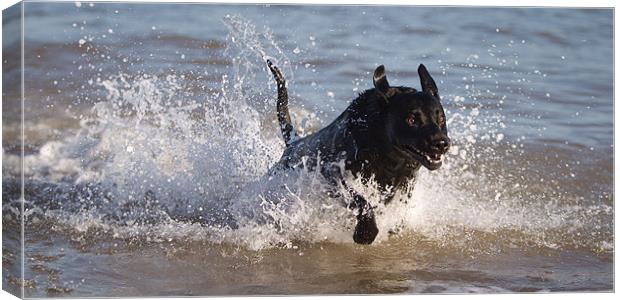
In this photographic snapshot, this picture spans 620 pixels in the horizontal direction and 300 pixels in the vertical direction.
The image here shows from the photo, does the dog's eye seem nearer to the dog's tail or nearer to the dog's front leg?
the dog's front leg

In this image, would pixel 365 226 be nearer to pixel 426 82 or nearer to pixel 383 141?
pixel 383 141

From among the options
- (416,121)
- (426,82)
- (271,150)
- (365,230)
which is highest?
(426,82)

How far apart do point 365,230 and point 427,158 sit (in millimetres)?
475

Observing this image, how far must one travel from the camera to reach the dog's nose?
5039 mm

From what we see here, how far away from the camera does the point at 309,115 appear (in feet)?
20.7

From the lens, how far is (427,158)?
513 centimetres

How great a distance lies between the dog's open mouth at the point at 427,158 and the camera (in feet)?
16.8

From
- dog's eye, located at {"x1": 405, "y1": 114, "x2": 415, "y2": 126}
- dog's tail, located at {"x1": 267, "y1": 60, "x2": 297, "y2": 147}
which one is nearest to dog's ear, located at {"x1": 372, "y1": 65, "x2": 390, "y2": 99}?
dog's eye, located at {"x1": 405, "y1": 114, "x2": 415, "y2": 126}

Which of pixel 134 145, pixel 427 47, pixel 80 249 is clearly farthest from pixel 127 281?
pixel 427 47

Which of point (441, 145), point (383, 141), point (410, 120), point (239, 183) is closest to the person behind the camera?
point (441, 145)

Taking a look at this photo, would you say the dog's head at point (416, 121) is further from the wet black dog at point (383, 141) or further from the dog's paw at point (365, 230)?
the dog's paw at point (365, 230)

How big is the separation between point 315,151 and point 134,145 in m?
1.06

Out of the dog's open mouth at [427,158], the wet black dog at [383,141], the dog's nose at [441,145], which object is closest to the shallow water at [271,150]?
the wet black dog at [383,141]

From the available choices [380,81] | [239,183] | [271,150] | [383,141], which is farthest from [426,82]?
[239,183]
